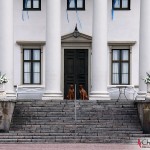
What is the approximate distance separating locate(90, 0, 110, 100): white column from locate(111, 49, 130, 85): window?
5.92 m

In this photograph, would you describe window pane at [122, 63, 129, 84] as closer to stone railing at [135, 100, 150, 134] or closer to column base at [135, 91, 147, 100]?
column base at [135, 91, 147, 100]

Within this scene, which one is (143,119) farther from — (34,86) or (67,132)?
(34,86)

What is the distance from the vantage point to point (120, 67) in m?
47.2

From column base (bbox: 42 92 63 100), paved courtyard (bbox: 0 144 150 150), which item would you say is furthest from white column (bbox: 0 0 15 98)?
paved courtyard (bbox: 0 144 150 150)

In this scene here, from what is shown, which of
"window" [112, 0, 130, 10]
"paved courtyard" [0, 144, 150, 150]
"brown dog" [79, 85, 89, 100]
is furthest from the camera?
"window" [112, 0, 130, 10]

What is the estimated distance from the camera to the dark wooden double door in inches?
1853

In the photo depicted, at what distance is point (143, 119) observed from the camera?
36.3 meters

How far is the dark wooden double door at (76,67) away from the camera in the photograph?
4706 centimetres

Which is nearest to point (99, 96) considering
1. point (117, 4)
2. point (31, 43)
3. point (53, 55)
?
point (53, 55)

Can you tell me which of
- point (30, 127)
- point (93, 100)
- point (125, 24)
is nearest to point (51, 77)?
point (93, 100)

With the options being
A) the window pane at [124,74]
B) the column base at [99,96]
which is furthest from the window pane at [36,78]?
the column base at [99,96]

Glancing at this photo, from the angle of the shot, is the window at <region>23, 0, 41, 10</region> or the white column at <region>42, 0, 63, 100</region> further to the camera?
the window at <region>23, 0, 41, 10</region>

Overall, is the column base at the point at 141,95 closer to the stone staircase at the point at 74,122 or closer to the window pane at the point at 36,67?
the stone staircase at the point at 74,122

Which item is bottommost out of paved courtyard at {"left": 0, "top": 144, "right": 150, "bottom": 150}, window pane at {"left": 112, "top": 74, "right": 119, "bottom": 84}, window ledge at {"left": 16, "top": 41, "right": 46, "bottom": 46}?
paved courtyard at {"left": 0, "top": 144, "right": 150, "bottom": 150}
